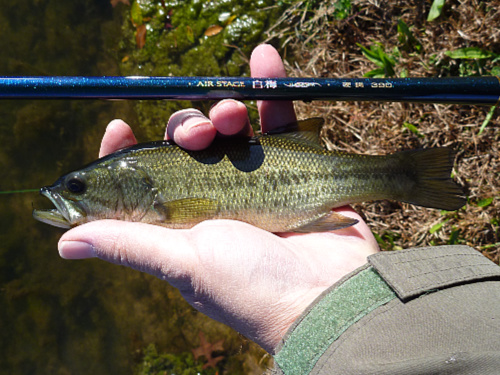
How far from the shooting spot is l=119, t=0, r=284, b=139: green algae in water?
4953 mm

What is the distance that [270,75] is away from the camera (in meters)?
3.39

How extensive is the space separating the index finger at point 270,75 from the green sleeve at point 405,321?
159cm

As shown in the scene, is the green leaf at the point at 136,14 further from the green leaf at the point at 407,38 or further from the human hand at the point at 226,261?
the green leaf at the point at 407,38

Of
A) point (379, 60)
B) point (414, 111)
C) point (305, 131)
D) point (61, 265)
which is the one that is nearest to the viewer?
point (305, 131)

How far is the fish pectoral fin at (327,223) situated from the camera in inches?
118

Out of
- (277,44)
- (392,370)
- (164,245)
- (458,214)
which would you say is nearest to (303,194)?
(164,245)

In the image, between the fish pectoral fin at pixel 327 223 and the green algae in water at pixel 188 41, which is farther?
the green algae in water at pixel 188 41

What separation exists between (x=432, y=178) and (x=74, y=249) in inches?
104

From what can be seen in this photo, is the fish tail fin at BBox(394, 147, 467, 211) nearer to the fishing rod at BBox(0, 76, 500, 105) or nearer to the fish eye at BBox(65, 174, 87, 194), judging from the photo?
the fishing rod at BBox(0, 76, 500, 105)

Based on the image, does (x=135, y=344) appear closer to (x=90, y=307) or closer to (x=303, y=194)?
(x=90, y=307)

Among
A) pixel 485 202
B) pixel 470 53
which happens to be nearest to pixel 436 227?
pixel 485 202

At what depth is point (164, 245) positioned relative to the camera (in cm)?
253

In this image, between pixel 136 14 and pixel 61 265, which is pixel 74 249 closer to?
pixel 61 265

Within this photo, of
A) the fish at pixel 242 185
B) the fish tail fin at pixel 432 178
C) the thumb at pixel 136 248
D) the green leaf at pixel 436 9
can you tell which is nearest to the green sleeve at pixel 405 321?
the fish tail fin at pixel 432 178
